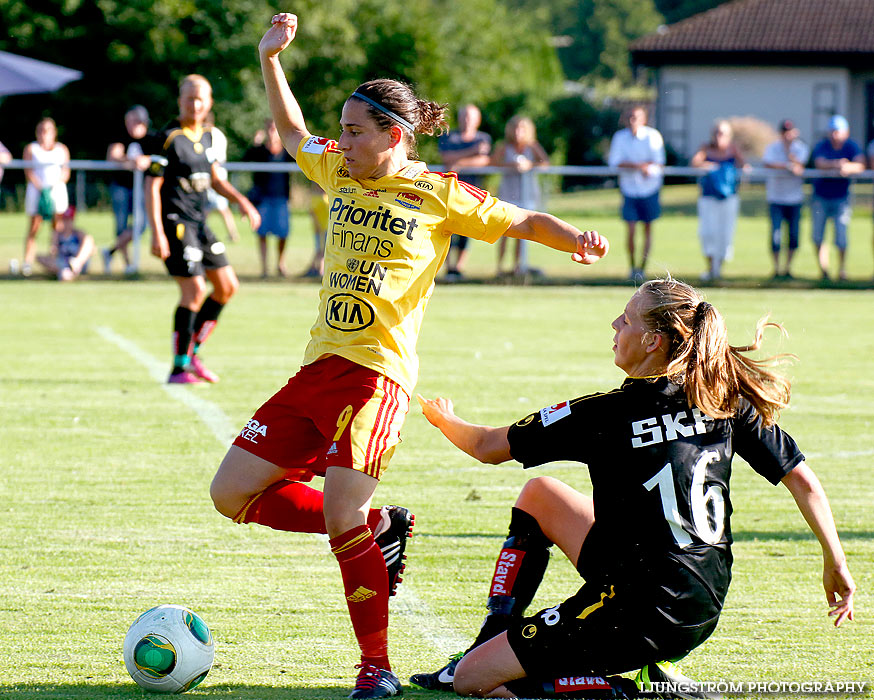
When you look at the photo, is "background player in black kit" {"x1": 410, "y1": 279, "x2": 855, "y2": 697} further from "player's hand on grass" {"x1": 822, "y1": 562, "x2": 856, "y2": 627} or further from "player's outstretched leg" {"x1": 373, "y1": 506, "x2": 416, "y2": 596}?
"player's outstretched leg" {"x1": 373, "y1": 506, "x2": 416, "y2": 596}

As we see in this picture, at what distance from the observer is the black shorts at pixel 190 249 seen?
921 centimetres

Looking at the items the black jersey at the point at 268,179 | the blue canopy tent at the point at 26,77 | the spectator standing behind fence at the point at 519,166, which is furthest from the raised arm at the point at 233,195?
the blue canopy tent at the point at 26,77

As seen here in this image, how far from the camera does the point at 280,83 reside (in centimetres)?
478

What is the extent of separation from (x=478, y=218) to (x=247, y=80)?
40.3 m

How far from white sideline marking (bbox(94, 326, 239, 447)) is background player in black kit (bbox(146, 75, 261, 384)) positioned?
33 cm

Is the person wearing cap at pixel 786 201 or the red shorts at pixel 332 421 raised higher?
the red shorts at pixel 332 421

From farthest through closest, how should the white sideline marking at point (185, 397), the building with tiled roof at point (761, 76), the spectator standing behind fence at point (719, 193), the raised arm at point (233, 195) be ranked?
the building with tiled roof at point (761, 76)
the spectator standing behind fence at point (719, 193)
the raised arm at point (233, 195)
the white sideline marking at point (185, 397)

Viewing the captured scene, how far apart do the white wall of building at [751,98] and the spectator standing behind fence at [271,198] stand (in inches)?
1284

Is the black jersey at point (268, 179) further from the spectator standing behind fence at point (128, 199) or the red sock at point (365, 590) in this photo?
the red sock at point (365, 590)

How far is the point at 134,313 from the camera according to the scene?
13.6m

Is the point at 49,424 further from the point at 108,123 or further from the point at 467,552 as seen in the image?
the point at 108,123

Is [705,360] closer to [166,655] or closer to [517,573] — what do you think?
[517,573]

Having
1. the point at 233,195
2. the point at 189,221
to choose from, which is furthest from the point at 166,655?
the point at 189,221

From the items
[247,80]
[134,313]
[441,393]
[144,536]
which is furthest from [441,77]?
[144,536]
